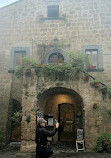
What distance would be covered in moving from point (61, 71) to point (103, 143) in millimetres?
3789

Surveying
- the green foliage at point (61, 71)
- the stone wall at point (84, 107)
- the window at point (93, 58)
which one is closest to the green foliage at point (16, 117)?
the stone wall at point (84, 107)

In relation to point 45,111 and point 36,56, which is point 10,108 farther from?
point 36,56

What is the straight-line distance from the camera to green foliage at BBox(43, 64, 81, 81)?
798 cm

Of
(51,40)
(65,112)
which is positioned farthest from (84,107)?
(51,40)

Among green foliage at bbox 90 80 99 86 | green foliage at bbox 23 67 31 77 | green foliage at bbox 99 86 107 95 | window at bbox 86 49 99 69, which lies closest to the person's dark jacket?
green foliage at bbox 23 67 31 77

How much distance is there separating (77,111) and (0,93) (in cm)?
496

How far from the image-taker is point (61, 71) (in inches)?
314

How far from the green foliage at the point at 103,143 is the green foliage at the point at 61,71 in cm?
305

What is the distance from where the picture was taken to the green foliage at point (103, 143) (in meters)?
7.29

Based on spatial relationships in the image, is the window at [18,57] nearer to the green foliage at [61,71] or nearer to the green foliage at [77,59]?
the green foliage at [61,71]

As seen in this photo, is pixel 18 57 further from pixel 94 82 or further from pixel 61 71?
pixel 94 82

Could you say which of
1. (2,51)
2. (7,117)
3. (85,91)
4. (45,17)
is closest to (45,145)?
(85,91)

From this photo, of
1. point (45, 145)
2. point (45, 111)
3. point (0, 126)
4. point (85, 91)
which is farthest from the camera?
point (45, 111)

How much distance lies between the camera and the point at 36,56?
426 inches
